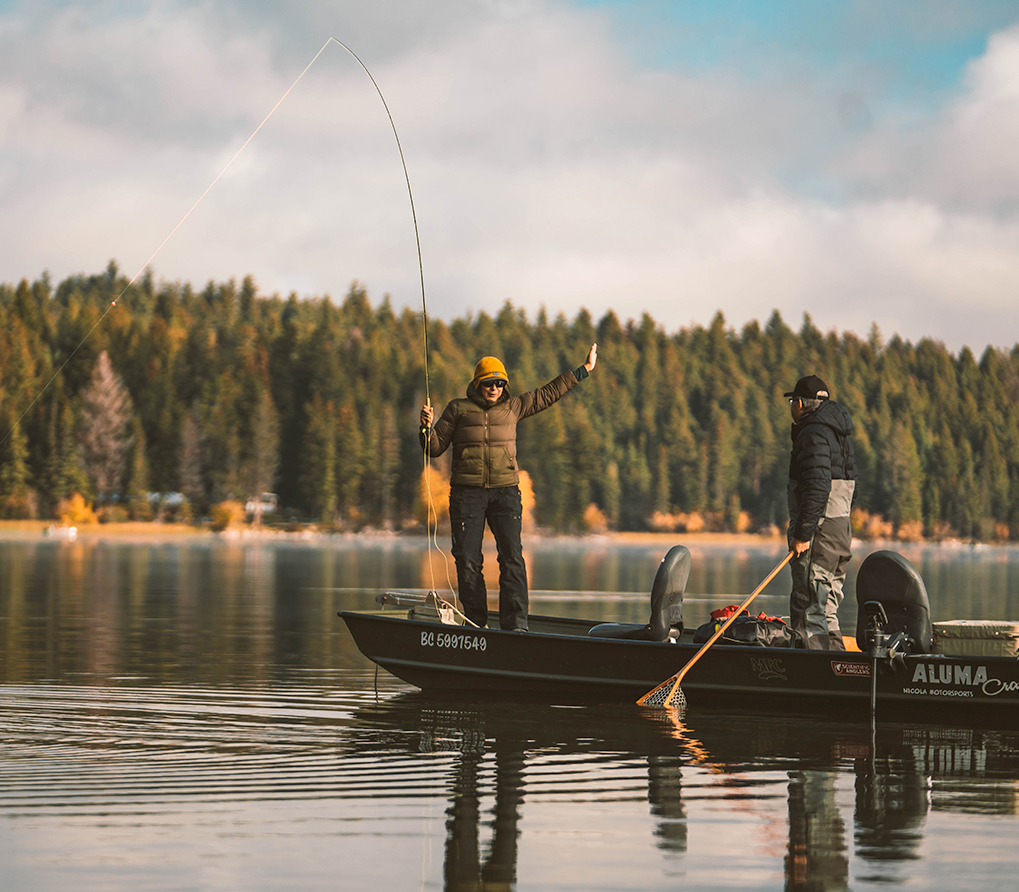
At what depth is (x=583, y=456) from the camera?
131000 millimetres

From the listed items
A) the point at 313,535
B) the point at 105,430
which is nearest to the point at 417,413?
the point at 313,535

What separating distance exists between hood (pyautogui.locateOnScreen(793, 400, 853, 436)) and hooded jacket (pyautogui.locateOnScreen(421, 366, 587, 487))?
74.4 inches

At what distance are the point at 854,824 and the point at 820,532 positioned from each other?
367cm

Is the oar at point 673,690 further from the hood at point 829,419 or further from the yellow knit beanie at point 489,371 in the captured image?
the yellow knit beanie at point 489,371

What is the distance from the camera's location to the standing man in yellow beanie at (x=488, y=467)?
1119 cm

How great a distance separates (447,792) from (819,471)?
13.2 ft

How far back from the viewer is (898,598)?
995 cm

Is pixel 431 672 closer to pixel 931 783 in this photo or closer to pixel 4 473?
pixel 931 783

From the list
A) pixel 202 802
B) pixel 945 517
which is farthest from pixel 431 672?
pixel 945 517

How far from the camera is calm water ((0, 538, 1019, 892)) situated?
19.2ft

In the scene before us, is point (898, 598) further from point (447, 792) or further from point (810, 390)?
point (447, 792)

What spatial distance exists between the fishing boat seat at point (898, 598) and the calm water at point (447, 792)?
0.71 meters

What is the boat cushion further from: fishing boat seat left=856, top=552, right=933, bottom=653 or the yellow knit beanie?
the yellow knit beanie

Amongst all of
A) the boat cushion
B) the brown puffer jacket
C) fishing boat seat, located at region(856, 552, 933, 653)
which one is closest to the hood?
fishing boat seat, located at region(856, 552, 933, 653)
